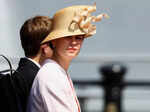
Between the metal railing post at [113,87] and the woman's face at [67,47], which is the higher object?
the woman's face at [67,47]

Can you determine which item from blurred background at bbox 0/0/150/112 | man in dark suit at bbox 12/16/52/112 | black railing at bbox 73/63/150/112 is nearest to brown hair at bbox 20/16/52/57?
man in dark suit at bbox 12/16/52/112

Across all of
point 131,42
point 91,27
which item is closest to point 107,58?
point 131,42

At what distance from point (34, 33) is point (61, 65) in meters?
0.18

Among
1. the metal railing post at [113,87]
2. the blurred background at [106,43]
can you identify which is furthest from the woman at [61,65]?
the metal railing post at [113,87]

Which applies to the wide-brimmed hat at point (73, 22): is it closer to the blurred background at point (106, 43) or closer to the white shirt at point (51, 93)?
the white shirt at point (51, 93)

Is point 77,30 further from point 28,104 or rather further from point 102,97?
point 102,97

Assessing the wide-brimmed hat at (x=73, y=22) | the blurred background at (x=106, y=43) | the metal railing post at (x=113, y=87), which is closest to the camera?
the wide-brimmed hat at (x=73, y=22)

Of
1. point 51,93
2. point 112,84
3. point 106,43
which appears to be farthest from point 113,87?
point 51,93

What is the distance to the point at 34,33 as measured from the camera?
2.36 m

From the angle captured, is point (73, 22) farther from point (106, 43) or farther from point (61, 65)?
point (106, 43)

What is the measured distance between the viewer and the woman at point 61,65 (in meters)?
2.21

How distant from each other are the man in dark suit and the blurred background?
4350 millimetres

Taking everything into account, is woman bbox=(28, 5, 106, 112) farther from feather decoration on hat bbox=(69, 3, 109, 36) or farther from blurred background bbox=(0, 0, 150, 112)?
blurred background bbox=(0, 0, 150, 112)

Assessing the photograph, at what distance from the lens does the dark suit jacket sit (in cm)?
230
